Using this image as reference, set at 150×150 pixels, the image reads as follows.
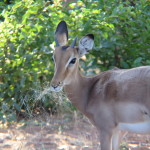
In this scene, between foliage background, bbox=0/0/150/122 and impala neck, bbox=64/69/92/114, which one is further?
foliage background, bbox=0/0/150/122

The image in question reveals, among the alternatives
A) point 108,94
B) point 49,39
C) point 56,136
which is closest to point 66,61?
point 108,94

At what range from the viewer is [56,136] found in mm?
6910

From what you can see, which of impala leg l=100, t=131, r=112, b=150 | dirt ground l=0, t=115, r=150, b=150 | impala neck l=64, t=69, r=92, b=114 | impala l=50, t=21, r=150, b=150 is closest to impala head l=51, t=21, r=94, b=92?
impala l=50, t=21, r=150, b=150

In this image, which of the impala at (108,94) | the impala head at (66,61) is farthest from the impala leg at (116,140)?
the impala head at (66,61)

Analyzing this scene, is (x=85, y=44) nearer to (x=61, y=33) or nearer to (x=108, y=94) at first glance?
(x=61, y=33)

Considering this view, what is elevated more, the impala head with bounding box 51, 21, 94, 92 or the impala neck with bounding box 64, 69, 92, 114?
the impala head with bounding box 51, 21, 94, 92

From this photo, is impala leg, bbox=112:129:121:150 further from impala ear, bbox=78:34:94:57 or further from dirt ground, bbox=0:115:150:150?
impala ear, bbox=78:34:94:57

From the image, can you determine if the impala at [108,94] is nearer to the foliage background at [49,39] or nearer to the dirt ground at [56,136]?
the dirt ground at [56,136]

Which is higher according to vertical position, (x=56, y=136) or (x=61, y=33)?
(x=61, y=33)

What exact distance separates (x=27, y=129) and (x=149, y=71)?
317cm

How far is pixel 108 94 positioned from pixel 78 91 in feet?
2.15

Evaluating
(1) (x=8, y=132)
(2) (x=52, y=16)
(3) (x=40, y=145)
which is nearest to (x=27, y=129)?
(1) (x=8, y=132)

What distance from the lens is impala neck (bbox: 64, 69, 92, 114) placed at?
5762 millimetres

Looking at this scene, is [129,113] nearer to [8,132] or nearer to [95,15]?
[95,15]
